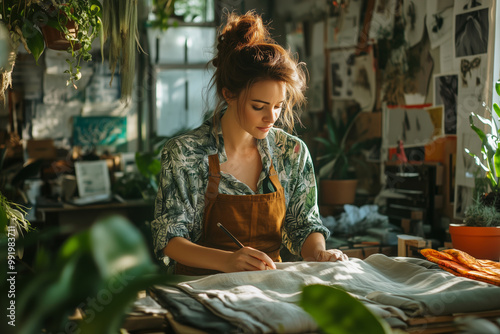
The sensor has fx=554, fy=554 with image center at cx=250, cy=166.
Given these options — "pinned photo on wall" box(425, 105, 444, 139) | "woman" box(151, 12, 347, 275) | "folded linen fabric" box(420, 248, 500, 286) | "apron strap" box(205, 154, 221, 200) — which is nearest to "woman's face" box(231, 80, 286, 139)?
"woman" box(151, 12, 347, 275)

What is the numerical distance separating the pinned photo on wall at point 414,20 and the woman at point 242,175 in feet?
4.67

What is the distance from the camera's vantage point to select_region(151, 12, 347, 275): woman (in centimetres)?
190

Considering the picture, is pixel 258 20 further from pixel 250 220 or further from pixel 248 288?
pixel 248 288

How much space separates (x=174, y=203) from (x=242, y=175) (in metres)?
0.31

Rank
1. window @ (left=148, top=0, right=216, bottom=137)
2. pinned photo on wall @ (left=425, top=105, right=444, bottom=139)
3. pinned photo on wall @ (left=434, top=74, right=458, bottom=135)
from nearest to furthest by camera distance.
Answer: pinned photo on wall @ (left=434, top=74, right=458, bottom=135)
pinned photo on wall @ (left=425, top=105, right=444, bottom=139)
window @ (left=148, top=0, right=216, bottom=137)

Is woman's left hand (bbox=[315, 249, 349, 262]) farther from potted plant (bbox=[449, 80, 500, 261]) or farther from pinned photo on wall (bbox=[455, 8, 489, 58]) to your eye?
pinned photo on wall (bbox=[455, 8, 489, 58])

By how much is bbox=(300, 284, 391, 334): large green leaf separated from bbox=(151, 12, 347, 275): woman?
92cm

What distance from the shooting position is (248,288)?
133cm

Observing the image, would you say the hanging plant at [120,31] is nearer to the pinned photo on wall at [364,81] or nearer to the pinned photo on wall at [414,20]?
the pinned photo on wall at [414,20]

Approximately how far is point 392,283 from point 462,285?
0.58 feet

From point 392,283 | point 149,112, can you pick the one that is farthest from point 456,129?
point 149,112

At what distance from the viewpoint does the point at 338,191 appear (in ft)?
11.9

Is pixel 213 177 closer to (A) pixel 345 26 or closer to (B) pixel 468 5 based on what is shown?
(B) pixel 468 5

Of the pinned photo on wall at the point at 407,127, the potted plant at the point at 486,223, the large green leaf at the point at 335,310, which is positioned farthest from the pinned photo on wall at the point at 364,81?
the large green leaf at the point at 335,310
